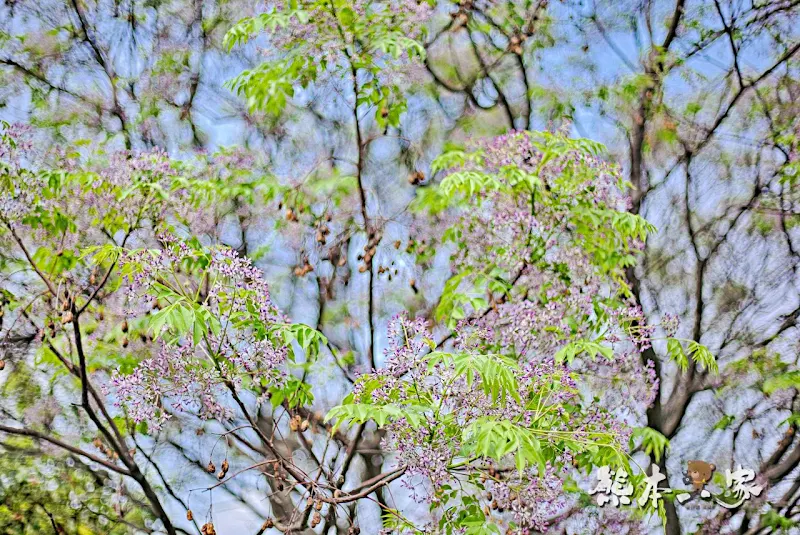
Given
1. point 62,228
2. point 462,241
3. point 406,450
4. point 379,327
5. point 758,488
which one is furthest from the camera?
point 379,327

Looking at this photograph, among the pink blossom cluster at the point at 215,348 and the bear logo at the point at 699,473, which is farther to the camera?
the bear logo at the point at 699,473

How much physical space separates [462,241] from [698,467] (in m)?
2.03

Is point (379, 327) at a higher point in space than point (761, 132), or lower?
lower

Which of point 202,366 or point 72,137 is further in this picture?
point 72,137

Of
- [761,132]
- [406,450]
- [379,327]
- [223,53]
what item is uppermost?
[223,53]

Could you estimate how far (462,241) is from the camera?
3.23 metres

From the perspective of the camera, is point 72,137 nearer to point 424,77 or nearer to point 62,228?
point 62,228

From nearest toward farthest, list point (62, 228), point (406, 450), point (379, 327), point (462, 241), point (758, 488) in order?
point (406, 450) → point (62, 228) → point (462, 241) → point (758, 488) → point (379, 327)

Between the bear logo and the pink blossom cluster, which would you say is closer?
the pink blossom cluster

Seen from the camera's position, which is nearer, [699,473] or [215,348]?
[215,348]

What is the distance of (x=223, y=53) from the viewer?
186 inches

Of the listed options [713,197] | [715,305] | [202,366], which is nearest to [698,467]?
[715,305]

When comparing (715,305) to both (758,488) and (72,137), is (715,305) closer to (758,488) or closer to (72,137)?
(758,488)

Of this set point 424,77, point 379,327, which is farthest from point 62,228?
point 424,77
